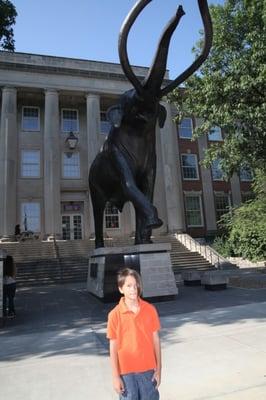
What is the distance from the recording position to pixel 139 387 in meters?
2.58

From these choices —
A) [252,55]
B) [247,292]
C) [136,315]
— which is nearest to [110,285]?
[247,292]

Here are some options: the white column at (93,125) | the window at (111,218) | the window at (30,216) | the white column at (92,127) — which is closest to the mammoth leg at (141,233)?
the white column at (92,127)

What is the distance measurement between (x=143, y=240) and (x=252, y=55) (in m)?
11.7

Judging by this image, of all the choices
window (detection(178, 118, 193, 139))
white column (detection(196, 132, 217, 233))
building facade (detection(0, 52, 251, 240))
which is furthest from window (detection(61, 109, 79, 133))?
white column (detection(196, 132, 217, 233))

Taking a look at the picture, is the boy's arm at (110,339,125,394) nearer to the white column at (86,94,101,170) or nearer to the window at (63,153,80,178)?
the white column at (86,94,101,170)

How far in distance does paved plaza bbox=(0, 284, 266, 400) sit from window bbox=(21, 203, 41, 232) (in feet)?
72.5

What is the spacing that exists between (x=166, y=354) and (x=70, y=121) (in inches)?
1211

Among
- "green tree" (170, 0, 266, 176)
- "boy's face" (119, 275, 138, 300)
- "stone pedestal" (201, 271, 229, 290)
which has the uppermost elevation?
"green tree" (170, 0, 266, 176)

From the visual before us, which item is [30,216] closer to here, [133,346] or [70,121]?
[70,121]

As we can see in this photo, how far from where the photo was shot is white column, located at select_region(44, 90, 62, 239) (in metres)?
28.0

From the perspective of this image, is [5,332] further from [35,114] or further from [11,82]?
[35,114]

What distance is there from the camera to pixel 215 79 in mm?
18469

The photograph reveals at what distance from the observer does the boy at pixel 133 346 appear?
8.42 feet

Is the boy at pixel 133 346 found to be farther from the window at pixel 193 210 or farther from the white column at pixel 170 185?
the window at pixel 193 210
